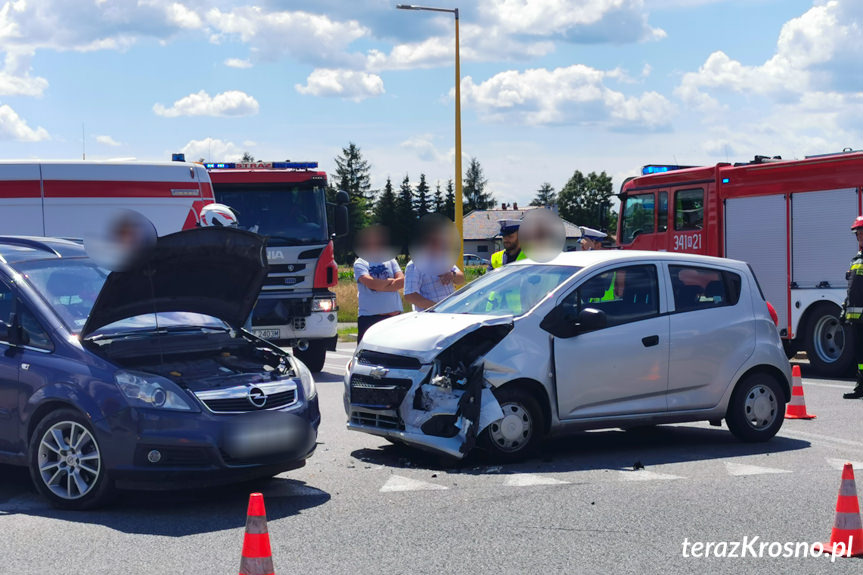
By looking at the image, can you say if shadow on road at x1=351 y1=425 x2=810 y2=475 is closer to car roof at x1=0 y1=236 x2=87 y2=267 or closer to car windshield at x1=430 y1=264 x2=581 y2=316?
car windshield at x1=430 y1=264 x2=581 y2=316

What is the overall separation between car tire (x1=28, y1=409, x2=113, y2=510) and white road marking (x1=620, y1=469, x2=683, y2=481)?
11.9 ft

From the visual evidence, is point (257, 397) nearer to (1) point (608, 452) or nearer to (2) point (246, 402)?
(2) point (246, 402)

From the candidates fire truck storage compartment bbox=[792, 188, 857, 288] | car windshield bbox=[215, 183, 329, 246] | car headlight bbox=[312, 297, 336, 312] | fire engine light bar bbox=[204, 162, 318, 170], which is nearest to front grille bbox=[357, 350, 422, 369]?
car headlight bbox=[312, 297, 336, 312]

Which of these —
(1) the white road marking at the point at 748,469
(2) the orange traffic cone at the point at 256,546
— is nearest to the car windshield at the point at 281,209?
(1) the white road marking at the point at 748,469

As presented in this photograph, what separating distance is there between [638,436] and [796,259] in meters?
6.87

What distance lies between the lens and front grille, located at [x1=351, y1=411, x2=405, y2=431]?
26.6 feet

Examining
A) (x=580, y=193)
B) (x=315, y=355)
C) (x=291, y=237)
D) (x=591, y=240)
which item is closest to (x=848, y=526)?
(x=291, y=237)

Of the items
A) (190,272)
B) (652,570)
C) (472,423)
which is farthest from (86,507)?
(652,570)

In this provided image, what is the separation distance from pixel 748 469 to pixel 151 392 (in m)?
4.48

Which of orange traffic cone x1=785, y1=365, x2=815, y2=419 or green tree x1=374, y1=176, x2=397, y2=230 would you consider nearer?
orange traffic cone x1=785, y1=365, x2=815, y2=419

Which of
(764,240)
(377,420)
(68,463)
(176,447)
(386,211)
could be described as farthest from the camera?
(764,240)

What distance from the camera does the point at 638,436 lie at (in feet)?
32.4

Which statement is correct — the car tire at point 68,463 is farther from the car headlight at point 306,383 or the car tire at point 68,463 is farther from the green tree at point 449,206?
the green tree at point 449,206

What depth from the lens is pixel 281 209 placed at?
1506 cm
